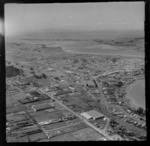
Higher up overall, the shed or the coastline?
the coastline

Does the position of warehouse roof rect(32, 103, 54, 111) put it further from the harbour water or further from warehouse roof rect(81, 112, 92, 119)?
the harbour water

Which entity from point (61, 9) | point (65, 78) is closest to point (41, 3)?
point (61, 9)

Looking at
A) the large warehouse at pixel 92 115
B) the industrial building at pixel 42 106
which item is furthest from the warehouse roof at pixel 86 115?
the industrial building at pixel 42 106

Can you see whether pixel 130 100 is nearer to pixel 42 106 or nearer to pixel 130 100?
pixel 130 100

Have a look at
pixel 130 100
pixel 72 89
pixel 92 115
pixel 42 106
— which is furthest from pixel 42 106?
pixel 130 100

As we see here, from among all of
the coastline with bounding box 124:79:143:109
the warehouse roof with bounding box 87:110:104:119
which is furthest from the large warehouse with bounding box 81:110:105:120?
the coastline with bounding box 124:79:143:109

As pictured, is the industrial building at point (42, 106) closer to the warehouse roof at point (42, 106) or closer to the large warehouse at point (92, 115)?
the warehouse roof at point (42, 106)
